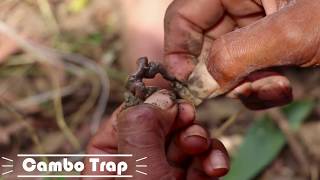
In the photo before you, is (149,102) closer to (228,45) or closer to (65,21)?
(228,45)

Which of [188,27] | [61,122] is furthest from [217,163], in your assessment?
[61,122]

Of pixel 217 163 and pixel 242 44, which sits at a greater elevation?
pixel 242 44

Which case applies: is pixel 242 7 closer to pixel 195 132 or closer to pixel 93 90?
pixel 195 132

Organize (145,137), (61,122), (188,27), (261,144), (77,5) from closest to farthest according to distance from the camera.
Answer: (145,137) < (188,27) < (261,144) < (61,122) < (77,5)

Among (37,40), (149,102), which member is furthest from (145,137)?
(37,40)

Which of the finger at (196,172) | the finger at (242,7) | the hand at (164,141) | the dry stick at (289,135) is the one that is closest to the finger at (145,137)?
the hand at (164,141)

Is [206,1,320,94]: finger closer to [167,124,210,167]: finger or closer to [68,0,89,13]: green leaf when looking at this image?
[167,124,210,167]: finger

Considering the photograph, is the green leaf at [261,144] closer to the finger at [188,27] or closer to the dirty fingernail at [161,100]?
the finger at [188,27]
